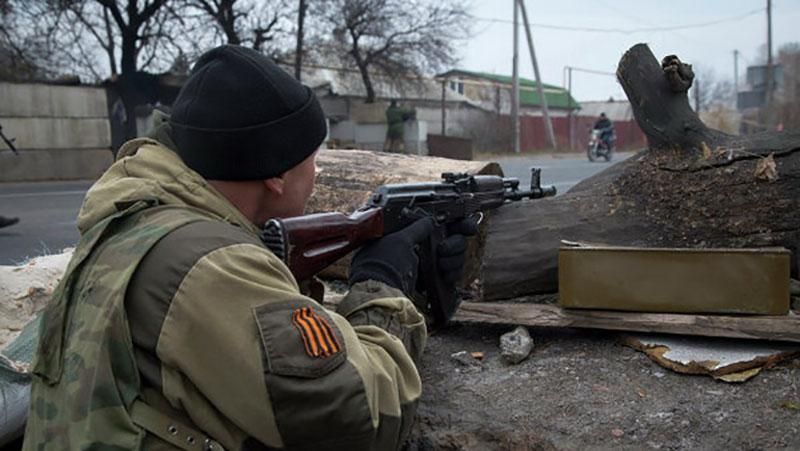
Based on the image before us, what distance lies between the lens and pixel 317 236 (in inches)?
Answer: 80.0

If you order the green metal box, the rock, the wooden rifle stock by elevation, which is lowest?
the rock

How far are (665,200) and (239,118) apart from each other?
266cm

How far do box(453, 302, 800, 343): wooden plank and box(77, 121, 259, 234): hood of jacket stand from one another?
1920 mm

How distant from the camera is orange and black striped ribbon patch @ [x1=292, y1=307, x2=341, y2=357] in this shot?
1.35m

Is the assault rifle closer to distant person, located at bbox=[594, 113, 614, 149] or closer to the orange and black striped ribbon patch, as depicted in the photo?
the orange and black striped ribbon patch

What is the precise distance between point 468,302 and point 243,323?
238cm

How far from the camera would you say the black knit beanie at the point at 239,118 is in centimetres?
152

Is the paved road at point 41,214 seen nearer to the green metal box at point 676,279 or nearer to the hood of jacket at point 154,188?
the green metal box at point 676,279

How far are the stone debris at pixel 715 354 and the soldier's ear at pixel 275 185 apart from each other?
187 centimetres

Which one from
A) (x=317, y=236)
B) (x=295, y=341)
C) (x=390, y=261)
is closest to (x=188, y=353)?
(x=295, y=341)

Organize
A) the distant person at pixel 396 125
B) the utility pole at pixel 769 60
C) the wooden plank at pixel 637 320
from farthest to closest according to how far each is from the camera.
Result: the utility pole at pixel 769 60 → the distant person at pixel 396 125 → the wooden plank at pixel 637 320

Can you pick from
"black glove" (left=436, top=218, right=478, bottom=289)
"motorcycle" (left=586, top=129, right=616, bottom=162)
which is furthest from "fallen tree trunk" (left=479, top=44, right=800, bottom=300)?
"motorcycle" (left=586, top=129, right=616, bottom=162)

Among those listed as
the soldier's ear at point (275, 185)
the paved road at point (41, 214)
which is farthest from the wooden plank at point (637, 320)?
the paved road at point (41, 214)

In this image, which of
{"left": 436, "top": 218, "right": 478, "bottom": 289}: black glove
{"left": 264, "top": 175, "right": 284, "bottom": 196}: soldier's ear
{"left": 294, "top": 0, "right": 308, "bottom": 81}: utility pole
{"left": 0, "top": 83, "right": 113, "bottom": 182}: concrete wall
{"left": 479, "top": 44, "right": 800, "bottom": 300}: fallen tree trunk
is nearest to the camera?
{"left": 264, "top": 175, "right": 284, "bottom": 196}: soldier's ear
